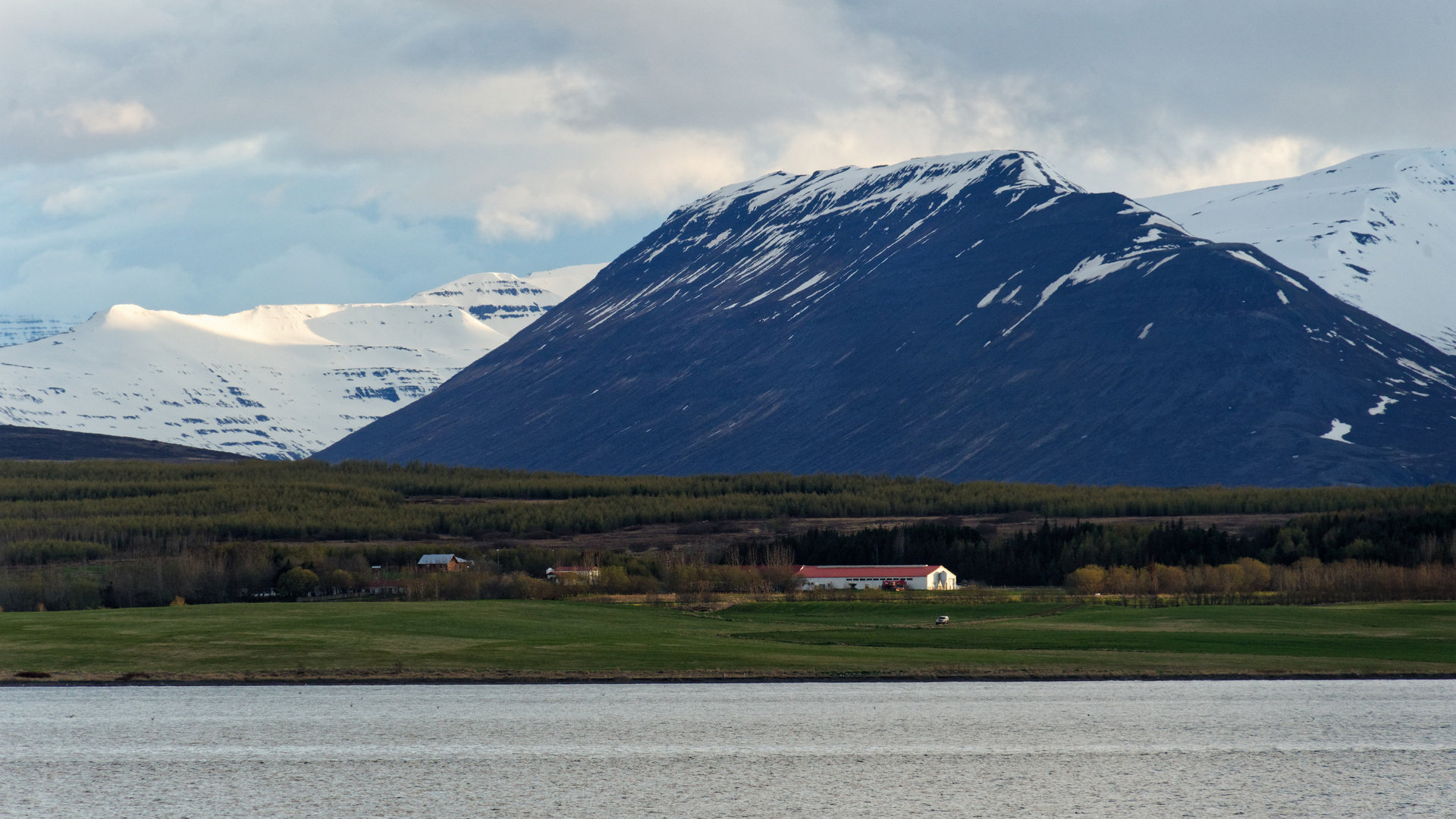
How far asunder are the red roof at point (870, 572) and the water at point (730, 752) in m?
102

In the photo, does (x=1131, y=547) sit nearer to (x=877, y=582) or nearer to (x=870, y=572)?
(x=870, y=572)

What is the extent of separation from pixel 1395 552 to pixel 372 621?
116513mm

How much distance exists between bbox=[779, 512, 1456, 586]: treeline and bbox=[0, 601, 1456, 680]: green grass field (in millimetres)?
61282

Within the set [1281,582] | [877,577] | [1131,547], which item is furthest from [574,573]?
[1281,582]

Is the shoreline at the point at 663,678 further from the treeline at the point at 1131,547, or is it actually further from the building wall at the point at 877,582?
the treeline at the point at 1131,547

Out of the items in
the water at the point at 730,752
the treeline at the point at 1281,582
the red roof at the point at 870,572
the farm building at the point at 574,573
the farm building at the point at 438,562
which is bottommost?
the water at the point at 730,752

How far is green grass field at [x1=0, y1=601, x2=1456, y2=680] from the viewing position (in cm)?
6153

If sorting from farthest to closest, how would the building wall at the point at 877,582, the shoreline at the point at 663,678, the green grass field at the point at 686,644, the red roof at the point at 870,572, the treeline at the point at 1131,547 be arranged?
the treeline at the point at 1131,547 < the red roof at the point at 870,572 < the building wall at the point at 877,582 < the green grass field at the point at 686,644 < the shoreline at the point at 663,678

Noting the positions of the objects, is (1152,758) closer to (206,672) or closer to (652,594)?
(206,672)

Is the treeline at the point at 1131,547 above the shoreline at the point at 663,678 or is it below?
above

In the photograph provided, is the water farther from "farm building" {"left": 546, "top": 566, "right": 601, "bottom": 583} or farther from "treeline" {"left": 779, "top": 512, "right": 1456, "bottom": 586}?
"treeline" {"left": 779, "top": 512, "right": 1456, "bottom": 586}

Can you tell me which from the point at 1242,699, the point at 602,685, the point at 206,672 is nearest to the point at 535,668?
the point at 602,685

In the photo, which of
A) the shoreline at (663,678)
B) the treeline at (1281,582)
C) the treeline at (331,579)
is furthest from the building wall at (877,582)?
the shoreline at (663,678)

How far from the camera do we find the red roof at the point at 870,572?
15725 cm
